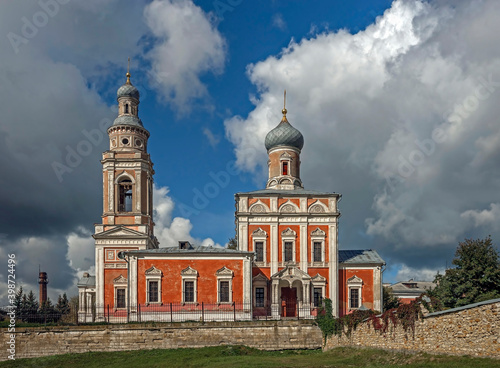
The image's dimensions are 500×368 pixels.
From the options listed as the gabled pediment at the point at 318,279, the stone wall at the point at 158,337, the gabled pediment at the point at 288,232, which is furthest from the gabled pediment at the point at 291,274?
the stone wall at the point at 158,337

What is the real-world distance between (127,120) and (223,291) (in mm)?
18314

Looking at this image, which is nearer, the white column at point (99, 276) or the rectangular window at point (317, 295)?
the rectangular window at point (317, 295)

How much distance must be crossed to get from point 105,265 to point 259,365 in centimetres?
2230

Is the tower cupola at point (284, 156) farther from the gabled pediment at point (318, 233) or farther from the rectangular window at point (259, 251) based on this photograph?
the rectangular window at point (259, 251)

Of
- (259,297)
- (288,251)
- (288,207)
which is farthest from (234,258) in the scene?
(288,207)

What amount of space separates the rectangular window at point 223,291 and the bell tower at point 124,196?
8209mm

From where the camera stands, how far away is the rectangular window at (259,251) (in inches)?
1563

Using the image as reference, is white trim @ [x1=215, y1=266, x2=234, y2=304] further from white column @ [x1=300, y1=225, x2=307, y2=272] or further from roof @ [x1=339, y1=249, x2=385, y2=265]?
roof @ [x1=339, y1=249, x2=385, y2=265]

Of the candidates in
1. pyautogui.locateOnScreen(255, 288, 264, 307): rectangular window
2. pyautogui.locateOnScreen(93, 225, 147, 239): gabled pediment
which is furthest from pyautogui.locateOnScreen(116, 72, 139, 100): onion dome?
pyautogui.locateOnScreen(255, 288, 264, 307): rectangular window

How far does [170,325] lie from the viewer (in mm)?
30859

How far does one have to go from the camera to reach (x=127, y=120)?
44.8 meters

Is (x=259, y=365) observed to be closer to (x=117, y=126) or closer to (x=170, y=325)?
(x=170, y=325)

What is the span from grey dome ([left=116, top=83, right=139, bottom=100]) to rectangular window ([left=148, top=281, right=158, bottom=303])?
730 inches

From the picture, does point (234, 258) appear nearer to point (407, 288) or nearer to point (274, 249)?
point (274, 249)
